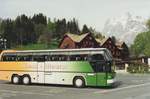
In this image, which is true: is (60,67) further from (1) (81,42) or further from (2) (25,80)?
(1) (81,42)

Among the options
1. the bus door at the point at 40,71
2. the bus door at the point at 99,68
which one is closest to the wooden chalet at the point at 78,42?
the bus door at the point at 40,71

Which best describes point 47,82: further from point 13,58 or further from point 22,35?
point 22,35

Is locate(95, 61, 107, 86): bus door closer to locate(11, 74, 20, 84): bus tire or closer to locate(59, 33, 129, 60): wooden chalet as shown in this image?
locate(11, 74, 20, 84): bus tire

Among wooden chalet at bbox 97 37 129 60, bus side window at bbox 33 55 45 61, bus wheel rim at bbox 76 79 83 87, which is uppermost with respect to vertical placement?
wooden chalet at bbox 97 37 129 60

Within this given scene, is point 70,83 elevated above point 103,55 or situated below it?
below

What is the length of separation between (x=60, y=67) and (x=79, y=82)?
1.93m

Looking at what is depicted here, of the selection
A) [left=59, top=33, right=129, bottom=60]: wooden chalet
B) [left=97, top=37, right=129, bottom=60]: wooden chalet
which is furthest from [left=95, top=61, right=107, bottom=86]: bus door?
[left=97, top=37, right=129, bottom=60]: wooden chalet

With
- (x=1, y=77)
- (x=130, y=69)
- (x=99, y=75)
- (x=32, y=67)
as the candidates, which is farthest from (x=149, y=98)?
(x=130, y=69)

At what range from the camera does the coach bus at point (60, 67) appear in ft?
Result: 103

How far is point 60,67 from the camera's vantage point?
33.2 metres

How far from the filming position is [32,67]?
115ft

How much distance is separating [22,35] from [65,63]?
12270 cm

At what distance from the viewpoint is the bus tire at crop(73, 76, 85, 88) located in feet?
106

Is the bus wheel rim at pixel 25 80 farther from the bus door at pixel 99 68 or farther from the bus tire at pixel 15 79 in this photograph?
the bus door at pixel 99 68
